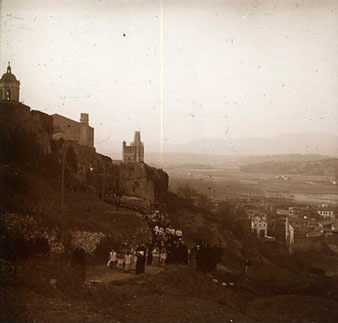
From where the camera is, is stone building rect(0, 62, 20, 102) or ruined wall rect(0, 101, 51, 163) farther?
ruined wall rect(0, 101, 51, 163)

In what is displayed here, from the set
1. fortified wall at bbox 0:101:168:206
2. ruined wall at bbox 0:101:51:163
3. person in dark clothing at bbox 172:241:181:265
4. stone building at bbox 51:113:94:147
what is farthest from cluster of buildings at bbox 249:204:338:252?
ruined wall at bbox 0:101:51:163

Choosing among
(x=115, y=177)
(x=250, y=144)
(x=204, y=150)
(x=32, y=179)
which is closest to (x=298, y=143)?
(x=250, y=144)

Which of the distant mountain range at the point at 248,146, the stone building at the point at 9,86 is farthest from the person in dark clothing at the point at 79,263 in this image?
the stone building at the point at 9,86

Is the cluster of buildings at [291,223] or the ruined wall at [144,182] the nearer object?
the cluster of buildings at [291,223]

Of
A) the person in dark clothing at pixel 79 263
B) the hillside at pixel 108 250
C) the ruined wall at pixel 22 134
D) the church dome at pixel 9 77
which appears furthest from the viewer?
the ruined wall at pixel 22 134

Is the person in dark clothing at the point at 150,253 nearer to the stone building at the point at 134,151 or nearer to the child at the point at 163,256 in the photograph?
the child at the point at 163,256

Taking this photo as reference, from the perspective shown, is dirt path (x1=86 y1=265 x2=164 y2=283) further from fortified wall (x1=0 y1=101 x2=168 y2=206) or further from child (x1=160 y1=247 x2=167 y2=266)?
fortified wall (x1=0 y1=101 x2=168 y2=206)
